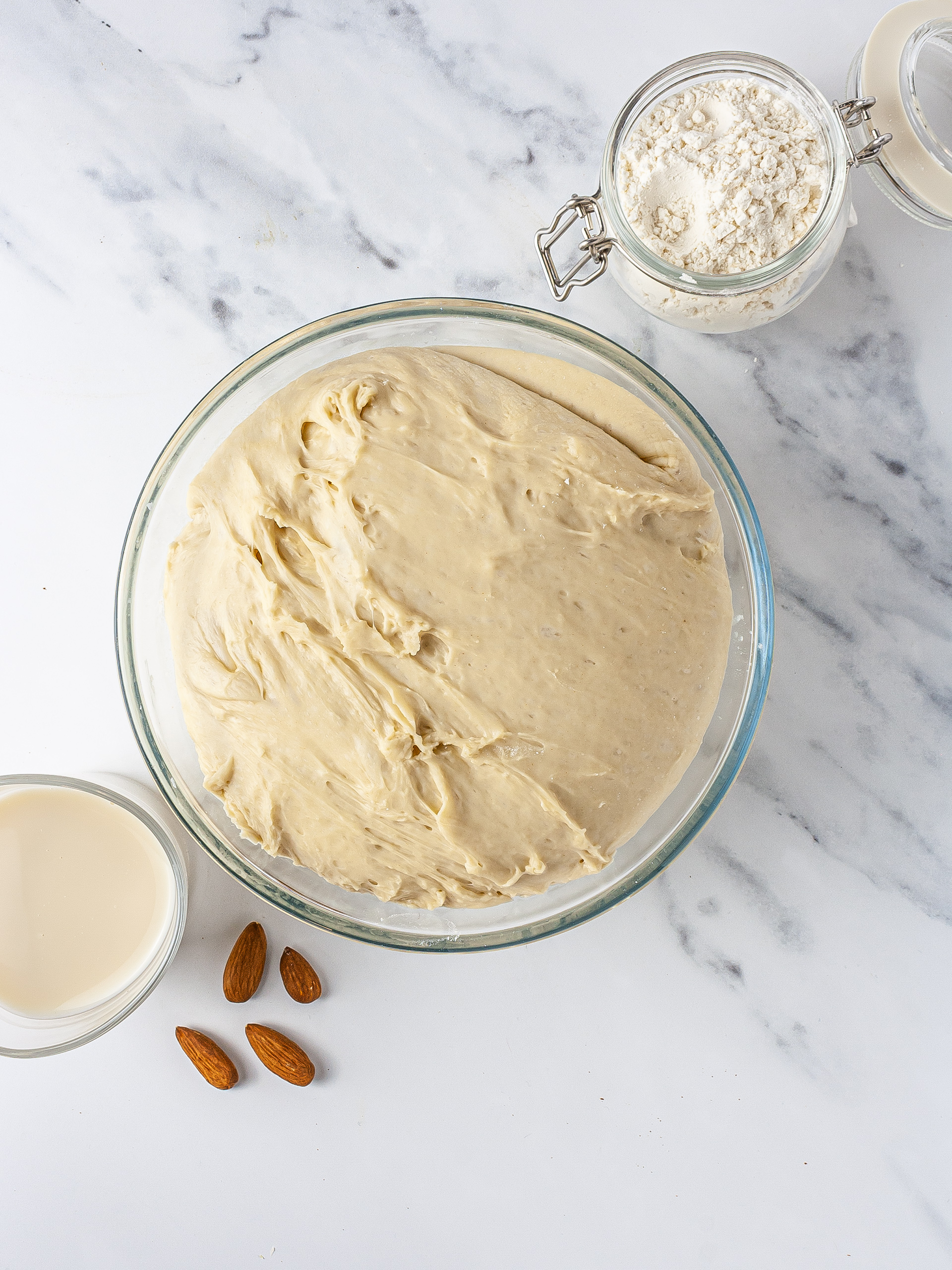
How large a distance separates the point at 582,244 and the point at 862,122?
0.42 meters

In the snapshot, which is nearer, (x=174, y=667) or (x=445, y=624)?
(x=445, y=624)

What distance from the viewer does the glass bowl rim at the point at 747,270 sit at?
3.51 feet

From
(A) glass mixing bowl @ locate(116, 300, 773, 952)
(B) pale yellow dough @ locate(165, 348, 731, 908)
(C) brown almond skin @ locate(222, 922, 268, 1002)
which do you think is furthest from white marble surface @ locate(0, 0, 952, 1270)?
(B) pale yellow dough @ locate(165, 348, 731, 908)

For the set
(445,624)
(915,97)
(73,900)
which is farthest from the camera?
(73,900)

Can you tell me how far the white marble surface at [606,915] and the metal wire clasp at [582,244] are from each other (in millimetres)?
67

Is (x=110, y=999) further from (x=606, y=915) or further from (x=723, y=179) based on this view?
(x=723, y=179)

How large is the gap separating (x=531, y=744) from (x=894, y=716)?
702mm

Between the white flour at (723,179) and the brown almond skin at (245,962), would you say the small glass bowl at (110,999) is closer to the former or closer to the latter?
the brown almond skin at (245,962)

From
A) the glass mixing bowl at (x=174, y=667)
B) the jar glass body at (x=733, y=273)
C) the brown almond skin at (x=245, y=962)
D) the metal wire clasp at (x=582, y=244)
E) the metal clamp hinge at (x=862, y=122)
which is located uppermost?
the metal clamp hinge at (x=862, y=122)

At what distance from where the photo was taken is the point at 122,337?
4.35 feet

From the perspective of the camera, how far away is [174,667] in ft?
3.98

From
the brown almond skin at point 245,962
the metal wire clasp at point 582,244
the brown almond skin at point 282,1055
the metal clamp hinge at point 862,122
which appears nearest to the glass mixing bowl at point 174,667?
the metal wire clasp at point 582,244

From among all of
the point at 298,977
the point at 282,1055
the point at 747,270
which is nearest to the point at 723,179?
the point at 747,270

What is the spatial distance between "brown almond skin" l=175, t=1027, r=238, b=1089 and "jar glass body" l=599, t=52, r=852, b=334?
4.26 feet
